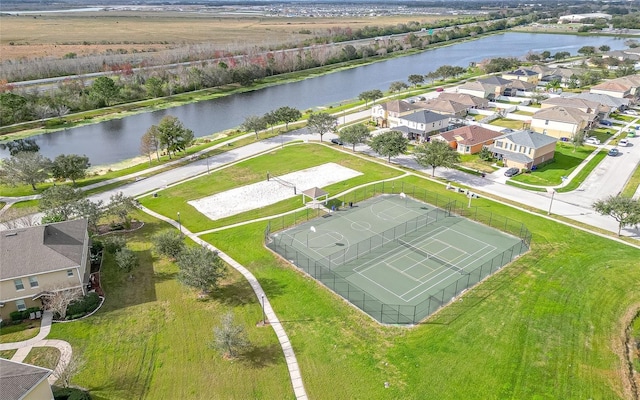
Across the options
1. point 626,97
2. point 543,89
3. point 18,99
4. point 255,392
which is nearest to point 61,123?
point 18,99

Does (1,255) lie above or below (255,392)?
above

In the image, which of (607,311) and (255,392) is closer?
(255,392)

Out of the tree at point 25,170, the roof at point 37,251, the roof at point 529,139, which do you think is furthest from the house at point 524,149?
the tree at point 25,170

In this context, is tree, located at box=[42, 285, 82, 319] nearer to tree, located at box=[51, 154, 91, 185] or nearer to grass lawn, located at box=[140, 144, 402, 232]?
grass lawn, located at box=[140, 144, 402, 232]

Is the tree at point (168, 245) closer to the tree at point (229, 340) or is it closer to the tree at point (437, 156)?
the tree at point (229, 340)

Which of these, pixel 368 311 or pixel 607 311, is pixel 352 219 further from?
pixel 607 311

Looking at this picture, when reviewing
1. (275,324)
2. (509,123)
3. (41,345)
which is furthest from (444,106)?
(41,345)

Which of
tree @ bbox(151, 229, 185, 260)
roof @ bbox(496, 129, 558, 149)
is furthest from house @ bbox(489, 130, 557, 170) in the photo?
tree @ bbox(151, 229, 185, 260)
